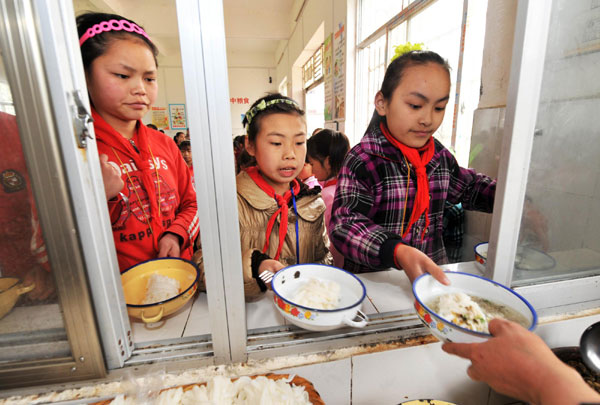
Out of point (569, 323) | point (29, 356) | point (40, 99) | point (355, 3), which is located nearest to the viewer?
point (40, 99)

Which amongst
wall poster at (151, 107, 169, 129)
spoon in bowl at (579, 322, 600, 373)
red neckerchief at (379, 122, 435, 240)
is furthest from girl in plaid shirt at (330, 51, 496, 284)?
wall poster at (151, 107, 169, 129)

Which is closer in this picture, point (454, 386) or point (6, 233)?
point (6, 233)

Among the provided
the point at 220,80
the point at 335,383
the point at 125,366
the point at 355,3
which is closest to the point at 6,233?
the point at 125,366

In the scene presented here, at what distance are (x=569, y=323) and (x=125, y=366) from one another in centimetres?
113

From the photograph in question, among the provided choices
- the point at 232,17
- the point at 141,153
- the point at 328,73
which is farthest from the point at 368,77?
the point at 232,17

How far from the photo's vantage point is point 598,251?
0.84 metres

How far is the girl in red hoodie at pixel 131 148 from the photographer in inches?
33.8

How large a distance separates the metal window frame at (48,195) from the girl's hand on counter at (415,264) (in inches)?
28.8

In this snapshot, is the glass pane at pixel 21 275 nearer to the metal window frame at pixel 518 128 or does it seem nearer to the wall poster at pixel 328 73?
the metal window frame at pixel 518 128

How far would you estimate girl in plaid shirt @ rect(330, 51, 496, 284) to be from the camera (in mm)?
941

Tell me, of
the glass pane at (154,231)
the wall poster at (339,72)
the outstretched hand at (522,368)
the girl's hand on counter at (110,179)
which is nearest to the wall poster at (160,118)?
the wall poster at (339,72)

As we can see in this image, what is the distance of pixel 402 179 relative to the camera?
1.11 meters

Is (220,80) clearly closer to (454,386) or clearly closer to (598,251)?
(454,386)

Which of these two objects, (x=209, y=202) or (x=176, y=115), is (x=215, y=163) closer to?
(x=209, y=202)
